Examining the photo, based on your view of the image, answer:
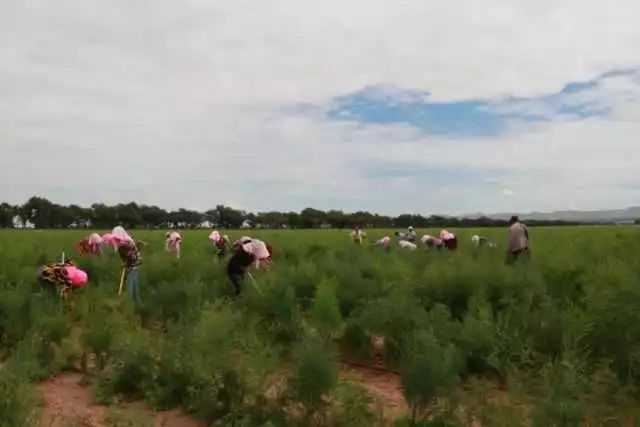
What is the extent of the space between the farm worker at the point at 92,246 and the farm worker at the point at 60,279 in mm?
7486

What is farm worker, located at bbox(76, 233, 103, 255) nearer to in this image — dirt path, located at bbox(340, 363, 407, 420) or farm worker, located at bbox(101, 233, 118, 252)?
farm worker, located at bbox(101, 233, 118, 252)

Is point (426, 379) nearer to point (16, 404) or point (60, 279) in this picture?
point (16, 404)

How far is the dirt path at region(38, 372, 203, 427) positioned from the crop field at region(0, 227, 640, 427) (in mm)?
117

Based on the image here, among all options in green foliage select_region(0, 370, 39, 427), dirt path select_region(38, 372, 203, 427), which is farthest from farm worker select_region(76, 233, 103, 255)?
green foliage select_region(0, 370, 39, 427)

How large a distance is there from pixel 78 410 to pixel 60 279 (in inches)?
179

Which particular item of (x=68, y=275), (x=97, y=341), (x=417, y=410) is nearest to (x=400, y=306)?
(x=417, y=410)

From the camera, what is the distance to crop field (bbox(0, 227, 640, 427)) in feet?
18.9

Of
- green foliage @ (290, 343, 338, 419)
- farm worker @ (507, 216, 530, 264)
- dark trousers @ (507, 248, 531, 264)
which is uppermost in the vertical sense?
farm worker @ (507, 216, 530, 264)

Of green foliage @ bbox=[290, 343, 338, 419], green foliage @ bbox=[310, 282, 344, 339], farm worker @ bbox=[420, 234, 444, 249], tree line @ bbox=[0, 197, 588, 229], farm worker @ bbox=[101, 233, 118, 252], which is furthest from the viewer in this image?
tree line @ bbox=[0, 197, 588, 229]

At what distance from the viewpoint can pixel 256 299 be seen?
10.1 metres

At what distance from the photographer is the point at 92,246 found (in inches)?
737

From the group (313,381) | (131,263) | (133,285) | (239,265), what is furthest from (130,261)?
(313,381)

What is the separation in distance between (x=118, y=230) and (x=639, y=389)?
941 centimetres

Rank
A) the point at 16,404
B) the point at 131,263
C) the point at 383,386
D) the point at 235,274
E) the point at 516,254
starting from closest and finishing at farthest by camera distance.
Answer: the point at 16,404 → the point at 383,386 → the point at 131,263 → the point at 235,274 → the point at 516,254
